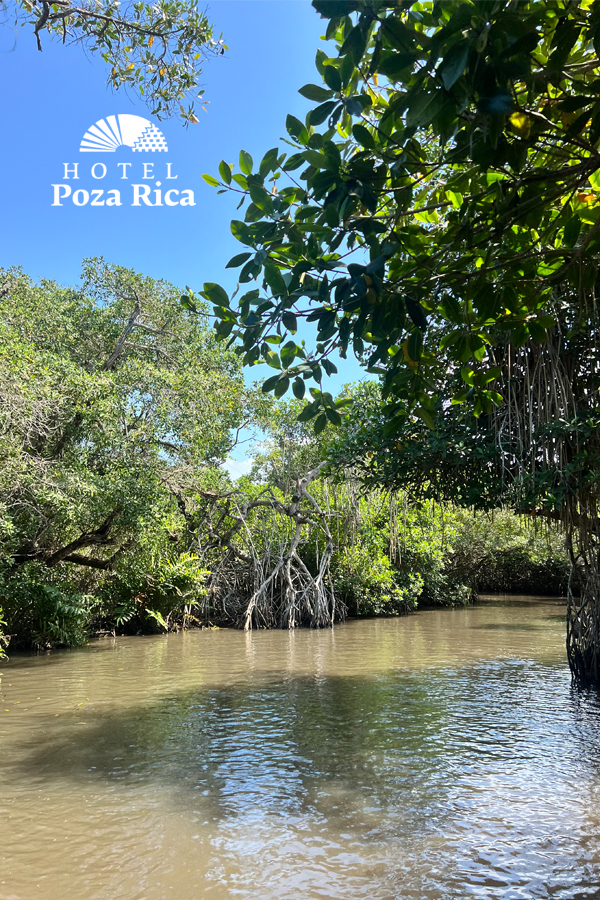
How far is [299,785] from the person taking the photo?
187 inches

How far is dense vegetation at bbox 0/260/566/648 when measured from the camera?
995 cm

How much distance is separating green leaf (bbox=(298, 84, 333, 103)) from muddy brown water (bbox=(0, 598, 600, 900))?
3571 millimetres

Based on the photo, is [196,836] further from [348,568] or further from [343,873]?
[348,568]

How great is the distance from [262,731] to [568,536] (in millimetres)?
3938

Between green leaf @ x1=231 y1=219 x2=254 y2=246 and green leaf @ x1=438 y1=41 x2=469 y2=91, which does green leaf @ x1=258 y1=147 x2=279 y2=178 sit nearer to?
green leaf @ x1=231 y1=219 x2=254 y2=246

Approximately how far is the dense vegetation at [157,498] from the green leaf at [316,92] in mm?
5888

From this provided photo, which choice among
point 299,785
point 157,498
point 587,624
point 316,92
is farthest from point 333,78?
point 157,498

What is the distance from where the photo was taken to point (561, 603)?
23859mm

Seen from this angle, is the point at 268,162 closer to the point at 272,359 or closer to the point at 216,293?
the point at 216,293

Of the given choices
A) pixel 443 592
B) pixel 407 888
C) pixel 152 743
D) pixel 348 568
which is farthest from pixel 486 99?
pixel 443 592

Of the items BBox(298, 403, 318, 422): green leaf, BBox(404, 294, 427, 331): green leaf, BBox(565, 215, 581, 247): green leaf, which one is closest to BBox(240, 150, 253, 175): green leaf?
BBox(404, 294, 427, 331): green leaf

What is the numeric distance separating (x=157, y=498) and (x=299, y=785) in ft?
23.4

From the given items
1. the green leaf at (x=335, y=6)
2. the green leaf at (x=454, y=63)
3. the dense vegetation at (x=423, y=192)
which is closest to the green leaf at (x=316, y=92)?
the dense vegetation at (x=423, y=192)

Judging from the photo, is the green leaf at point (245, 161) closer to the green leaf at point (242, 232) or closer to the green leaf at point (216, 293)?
the green leaf at point (242, 232)
